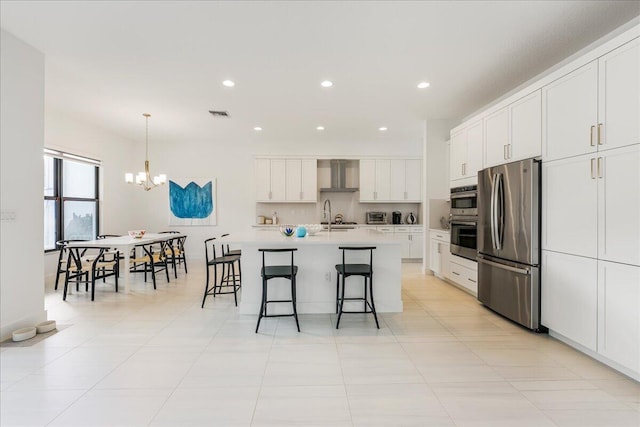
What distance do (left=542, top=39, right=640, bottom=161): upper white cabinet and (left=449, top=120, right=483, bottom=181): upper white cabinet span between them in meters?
1.15

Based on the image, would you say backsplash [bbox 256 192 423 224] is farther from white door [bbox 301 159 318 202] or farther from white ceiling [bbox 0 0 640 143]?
white ceiling [bbox 0 0 640 143]

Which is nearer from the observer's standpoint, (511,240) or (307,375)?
(307,375)

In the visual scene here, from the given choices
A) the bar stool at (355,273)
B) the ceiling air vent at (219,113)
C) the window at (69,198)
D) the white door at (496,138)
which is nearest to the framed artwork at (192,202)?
the window at (69,198)

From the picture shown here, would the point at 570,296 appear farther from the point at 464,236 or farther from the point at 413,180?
the point at 413,180

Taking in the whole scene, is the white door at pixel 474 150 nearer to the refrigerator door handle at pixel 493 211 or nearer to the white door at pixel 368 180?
the refrigerator door handle at pixel 493 211

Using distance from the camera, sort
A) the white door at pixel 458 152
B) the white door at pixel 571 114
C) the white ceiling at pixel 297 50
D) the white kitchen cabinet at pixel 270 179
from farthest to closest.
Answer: the white kitchen cabinet at pixel 270 179, the white door at pixel 458 152, the white ceiling at pixel 297 50, the white door at pixel 571 114

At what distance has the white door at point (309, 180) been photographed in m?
7.20

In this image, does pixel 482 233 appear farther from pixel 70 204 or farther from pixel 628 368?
pixel 70 204

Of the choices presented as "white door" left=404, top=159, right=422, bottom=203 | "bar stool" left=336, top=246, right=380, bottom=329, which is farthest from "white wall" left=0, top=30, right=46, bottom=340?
"white door" left=404, top=159, right=422, bottom=203

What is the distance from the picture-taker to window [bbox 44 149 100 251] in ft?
17.4

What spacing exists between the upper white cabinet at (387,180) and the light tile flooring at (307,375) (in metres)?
4.06

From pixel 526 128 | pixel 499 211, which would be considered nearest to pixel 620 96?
pixel 526 128

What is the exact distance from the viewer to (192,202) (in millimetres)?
7402

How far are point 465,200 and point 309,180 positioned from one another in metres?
3.74
